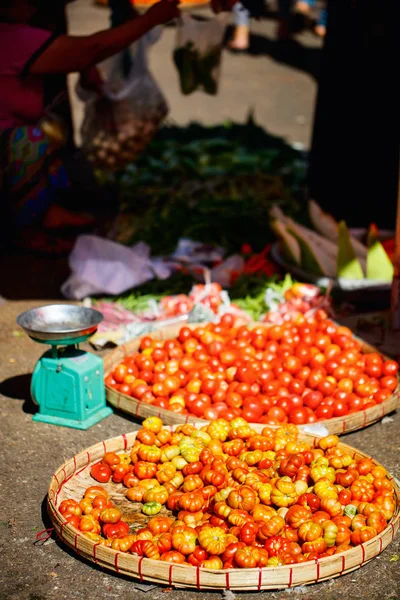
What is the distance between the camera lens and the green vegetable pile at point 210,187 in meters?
5.89

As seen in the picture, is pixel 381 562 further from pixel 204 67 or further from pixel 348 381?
pixel 204 67

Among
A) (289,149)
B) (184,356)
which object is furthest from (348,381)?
(289,149)

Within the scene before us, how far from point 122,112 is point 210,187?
902mm

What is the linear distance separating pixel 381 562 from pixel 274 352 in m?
1.49

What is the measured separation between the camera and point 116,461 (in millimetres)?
3295

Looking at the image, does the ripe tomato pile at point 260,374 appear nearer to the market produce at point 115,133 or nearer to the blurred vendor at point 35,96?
the blurred vendor at point 35,96

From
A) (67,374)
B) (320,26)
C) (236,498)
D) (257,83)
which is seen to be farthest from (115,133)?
(320,26)

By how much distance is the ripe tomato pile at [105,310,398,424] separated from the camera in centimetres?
372

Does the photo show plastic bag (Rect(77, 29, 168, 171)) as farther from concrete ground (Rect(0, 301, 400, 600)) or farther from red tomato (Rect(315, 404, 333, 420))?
Result: red tomato (Rect(315, 404, 333, 420))

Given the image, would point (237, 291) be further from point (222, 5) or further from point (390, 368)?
point (222, 5)

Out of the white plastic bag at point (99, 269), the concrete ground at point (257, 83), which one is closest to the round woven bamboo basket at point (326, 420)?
the white plastic bag at point (99, 269)

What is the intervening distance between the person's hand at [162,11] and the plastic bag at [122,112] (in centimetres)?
141

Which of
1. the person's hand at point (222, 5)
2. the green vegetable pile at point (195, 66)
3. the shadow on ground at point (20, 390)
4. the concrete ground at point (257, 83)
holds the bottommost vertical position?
the concrete ground at point (257, 83)

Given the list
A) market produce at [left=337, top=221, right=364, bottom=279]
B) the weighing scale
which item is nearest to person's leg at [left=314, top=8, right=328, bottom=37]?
market produce at [left=337, top=221, right=364, bottom=279]
